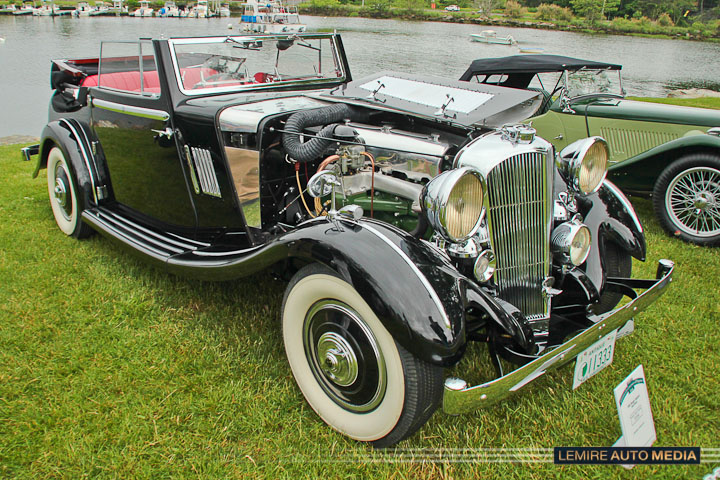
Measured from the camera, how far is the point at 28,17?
1293 inches

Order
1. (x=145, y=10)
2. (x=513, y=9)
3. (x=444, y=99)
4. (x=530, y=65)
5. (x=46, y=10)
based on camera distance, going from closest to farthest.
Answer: (x=444, y=99) → (x=530, y=65) → (x=145, y=10) → (x=46, y=10) → (x=513, y=9)

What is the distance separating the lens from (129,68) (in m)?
3.74

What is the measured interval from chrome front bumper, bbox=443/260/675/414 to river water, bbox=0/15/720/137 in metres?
2.74

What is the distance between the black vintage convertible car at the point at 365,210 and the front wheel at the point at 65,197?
65 mm

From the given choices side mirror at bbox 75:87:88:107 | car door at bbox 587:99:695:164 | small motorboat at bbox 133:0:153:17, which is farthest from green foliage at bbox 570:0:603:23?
side mirror at bbox 75:87:88:107

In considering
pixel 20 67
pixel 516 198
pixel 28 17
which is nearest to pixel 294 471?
Result: pixel 516 198

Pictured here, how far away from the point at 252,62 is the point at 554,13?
45.7 metres

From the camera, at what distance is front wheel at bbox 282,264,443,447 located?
1.82 meters

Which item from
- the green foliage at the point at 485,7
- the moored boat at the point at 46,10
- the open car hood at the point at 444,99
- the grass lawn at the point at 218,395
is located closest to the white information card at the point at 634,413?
the grass lawn at the point at 218,395

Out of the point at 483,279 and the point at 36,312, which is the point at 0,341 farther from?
the point at 483,279

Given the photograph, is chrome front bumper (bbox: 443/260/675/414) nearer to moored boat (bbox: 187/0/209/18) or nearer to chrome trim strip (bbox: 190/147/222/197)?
chrome trim strip (bbox: 190/147/222/197)

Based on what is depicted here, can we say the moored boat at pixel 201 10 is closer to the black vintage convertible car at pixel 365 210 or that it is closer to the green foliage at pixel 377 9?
the black vintage convertible car at pixel 365 210

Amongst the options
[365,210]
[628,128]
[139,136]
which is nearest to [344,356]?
[365,210]

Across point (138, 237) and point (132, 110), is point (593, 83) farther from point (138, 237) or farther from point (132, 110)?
point (138, 237)
